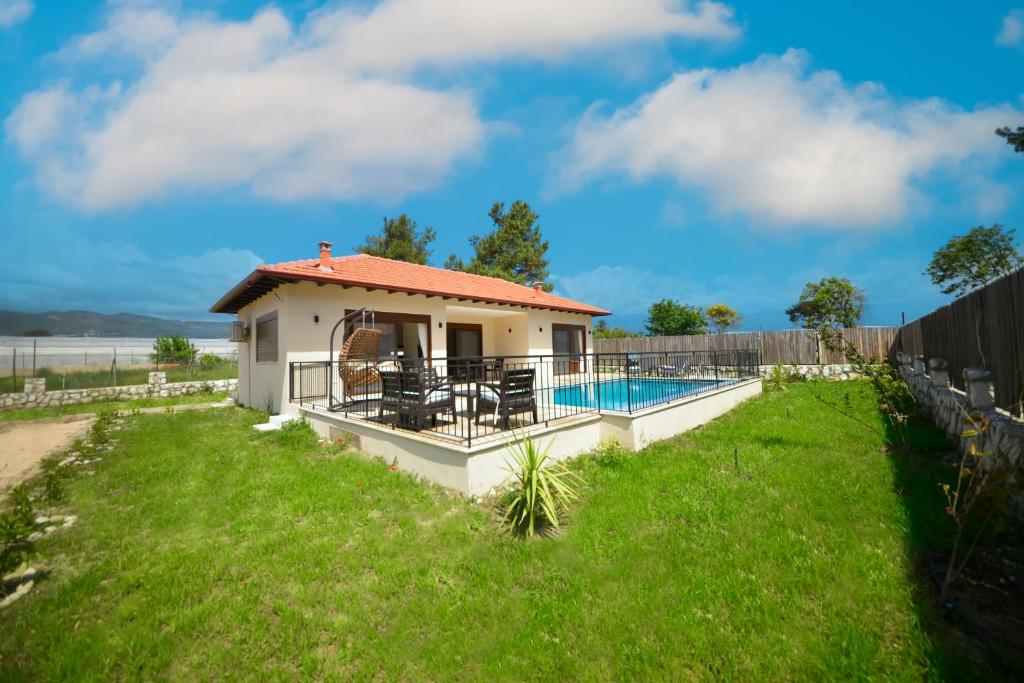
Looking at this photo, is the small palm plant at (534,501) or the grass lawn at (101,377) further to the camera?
the grass lawn at (101,377)

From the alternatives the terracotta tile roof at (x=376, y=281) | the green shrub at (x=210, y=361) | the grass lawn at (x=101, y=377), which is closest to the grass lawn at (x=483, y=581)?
the terracotta tile roof at (x=376, y=281)

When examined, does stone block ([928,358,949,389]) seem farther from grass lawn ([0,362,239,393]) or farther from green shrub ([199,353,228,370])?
green shrub ([199,353,228,370])

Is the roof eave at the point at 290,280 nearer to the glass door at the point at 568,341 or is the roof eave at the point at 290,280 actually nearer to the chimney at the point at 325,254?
the chimney at the point at 325,254

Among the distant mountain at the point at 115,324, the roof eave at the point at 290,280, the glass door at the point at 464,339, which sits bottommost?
the glass door at the point at 464,339

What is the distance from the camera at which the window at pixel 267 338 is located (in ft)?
34.1

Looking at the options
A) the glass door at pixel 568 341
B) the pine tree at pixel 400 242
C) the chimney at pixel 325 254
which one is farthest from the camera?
the pine tree at pixel 400 242

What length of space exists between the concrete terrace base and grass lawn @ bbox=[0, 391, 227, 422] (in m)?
9.24

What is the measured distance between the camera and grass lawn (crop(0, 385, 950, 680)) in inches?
94.3

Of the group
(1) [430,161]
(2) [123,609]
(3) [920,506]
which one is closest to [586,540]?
(3) [920,506]

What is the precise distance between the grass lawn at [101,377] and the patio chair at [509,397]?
16891mm

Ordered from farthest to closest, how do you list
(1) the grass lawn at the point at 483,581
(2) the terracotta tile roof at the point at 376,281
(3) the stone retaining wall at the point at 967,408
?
1. (2) the terracotta tile roof at the point at 376,281
2. (3) the stone retaining wall at the point at 967,408
3. (1) the grass lawn at the point at 483,581

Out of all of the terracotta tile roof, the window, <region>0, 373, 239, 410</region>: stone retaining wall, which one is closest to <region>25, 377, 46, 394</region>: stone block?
<region>0, 373, 239, 410</region>: stone retaining wall

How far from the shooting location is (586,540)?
376 centimetres

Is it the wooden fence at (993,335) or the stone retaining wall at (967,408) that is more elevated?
the wooden fence at (993,335)
